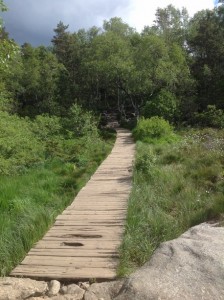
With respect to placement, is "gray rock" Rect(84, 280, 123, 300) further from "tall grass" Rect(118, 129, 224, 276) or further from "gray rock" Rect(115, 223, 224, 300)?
"gray rock" Rect(115, 223, 224, 300)

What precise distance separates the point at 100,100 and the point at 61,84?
14.3 ft

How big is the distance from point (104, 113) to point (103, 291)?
1305 inches

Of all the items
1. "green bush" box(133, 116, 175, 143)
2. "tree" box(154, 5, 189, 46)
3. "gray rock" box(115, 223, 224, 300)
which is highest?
"tree" box(154, 5, 189, 46)

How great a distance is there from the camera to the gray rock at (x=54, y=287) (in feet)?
15.0

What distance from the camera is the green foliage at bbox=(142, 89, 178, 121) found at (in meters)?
26.1

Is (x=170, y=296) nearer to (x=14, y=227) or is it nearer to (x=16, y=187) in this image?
(x=14, y=227)

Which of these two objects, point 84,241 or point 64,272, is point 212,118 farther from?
A: point 64,272

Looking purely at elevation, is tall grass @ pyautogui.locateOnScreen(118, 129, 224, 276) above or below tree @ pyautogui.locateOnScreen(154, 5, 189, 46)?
below

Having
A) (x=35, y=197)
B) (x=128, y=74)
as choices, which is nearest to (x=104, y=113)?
(x=128, y=74)

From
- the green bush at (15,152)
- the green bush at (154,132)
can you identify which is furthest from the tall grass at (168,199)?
the green bush at (154,132)

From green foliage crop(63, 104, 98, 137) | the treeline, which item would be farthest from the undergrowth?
the treeline

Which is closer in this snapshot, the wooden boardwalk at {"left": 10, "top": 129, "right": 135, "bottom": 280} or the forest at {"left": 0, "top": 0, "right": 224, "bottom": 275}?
the wooden boardwalk at {"left": 10, "top": 129, "right": 135, "bottom": 280}

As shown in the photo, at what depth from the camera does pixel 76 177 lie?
10.9 m

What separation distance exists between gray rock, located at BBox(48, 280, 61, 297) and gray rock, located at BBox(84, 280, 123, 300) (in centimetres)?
40
